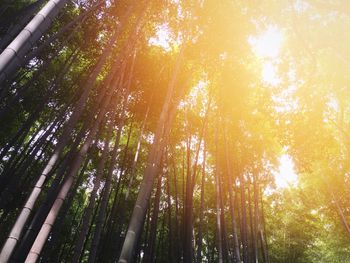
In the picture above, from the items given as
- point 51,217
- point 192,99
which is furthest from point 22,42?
point 192,99

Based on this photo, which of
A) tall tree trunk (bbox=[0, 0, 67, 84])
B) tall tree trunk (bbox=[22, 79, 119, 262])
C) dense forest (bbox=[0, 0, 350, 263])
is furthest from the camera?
dense forest (bbox=[0, 0, 350, 263])

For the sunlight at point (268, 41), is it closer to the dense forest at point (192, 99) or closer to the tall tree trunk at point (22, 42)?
the dense forest at point (192, 99)

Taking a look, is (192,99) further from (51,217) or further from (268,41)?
(51,217)

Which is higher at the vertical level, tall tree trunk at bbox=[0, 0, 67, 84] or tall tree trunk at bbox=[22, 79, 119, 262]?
tall tree trunk at bbox=[0, 0, 67, 84]

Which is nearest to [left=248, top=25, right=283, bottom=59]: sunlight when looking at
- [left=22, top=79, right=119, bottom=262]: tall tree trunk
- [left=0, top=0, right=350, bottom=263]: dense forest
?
[left=0, top=0, right=350, bottom=263]: dense forest

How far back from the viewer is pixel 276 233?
11.6m

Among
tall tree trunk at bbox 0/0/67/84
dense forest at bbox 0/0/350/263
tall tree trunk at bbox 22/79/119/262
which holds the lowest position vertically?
tall tree trunk at bbox 22/79/119/262

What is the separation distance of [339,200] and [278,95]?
5.49m

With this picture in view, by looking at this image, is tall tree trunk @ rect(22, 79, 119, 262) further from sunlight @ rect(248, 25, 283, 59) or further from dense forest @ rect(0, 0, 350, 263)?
sunlight @ rect(248, 25, 283, 59)

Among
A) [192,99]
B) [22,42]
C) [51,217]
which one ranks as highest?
[192,99]

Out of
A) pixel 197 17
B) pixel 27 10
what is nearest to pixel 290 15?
pixel 197 17

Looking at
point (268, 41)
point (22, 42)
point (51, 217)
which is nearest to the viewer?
point (22, 42)

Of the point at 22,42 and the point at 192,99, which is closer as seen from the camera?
the point at 22,42

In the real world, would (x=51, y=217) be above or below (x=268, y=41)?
below
